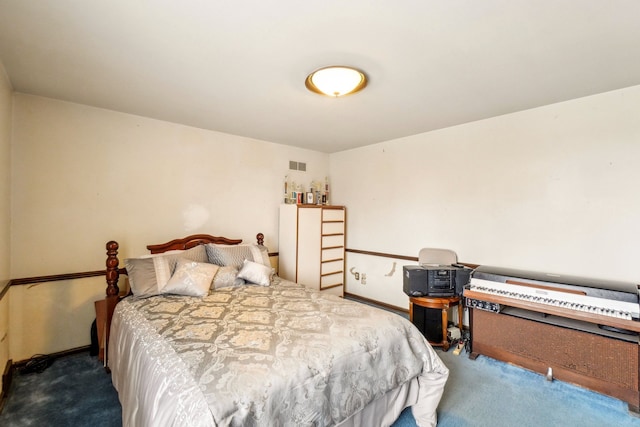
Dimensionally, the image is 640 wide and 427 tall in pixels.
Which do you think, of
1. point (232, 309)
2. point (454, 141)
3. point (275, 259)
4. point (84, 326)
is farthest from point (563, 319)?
point (84, 326)

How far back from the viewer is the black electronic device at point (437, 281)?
9.49 ft

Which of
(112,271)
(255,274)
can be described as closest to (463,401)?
(255,274)

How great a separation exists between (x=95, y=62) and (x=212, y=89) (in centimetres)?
76

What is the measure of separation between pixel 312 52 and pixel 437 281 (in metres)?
2.40

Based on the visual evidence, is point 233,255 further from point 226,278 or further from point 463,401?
point 463,401

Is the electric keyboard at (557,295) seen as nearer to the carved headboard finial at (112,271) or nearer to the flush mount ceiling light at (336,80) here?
the flush mount ceiling light at (336,80)

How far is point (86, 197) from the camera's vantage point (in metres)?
2.71

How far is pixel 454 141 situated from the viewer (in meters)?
3.31

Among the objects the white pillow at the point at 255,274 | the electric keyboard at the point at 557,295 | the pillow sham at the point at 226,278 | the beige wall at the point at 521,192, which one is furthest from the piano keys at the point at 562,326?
the pillow sham at the point at 226,278

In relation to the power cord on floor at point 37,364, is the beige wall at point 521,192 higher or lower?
higher

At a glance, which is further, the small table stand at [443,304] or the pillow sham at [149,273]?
the small table stand at [443,304]

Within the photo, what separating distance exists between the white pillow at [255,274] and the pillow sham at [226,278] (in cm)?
5

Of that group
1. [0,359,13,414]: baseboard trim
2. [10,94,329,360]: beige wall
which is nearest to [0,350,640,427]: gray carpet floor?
[0,359,13,414]: baseboard trim

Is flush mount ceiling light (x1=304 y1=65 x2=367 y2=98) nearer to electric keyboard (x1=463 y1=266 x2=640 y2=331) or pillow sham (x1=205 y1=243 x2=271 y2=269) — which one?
pillow sham (x1=205 y1=243 x2=271 y2=269)
